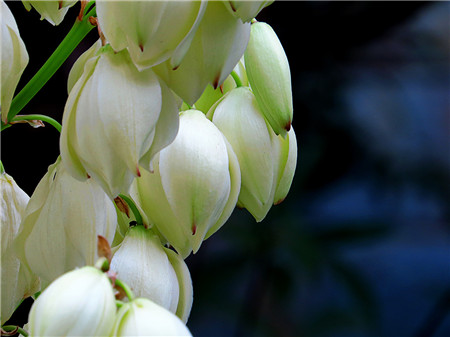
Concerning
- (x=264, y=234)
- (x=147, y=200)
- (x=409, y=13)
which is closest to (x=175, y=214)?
(x=147, y=200)

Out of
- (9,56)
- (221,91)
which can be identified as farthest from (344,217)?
(9,56)

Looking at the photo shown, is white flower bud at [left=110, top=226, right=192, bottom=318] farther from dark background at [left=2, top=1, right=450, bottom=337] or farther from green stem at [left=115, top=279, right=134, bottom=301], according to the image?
dark background at [left=2, top=1, right=450, bottom=337]

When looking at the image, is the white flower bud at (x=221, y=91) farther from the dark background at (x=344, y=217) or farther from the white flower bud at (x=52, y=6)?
the dark background at (x=344, y=217)

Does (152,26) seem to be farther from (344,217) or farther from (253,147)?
(344,217)

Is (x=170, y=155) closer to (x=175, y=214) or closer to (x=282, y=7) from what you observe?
(x=175, y=214)

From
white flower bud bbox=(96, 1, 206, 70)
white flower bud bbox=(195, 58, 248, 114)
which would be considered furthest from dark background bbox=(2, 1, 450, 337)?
white flower bud bbox=(96, 1, 206, 70)
